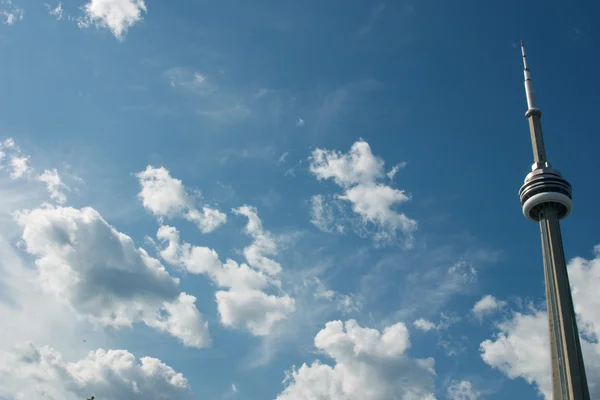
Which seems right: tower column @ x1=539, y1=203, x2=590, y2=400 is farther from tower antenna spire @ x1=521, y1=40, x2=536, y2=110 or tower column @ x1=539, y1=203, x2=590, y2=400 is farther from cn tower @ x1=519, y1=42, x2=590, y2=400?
tower antenna spire @ x1=521, y1=40, x2=536, y2=110

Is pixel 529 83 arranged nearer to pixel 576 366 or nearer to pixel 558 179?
pixel 558 179

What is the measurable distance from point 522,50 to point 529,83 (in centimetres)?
1008

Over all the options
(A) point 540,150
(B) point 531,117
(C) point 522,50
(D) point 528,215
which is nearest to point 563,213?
(D) point 528,215

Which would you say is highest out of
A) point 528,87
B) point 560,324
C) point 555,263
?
point 528,87

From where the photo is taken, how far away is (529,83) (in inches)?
6166

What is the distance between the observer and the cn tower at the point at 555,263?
382 feet

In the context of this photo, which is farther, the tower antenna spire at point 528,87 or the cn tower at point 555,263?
the tower antenna spire at point 528,87

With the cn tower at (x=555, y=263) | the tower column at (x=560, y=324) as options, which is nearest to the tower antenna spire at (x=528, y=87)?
the cn tower at (x=555, y=263)

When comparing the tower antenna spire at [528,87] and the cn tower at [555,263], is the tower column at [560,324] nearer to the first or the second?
the cn tower at [555,263]

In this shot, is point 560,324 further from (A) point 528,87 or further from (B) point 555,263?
(A) point 528,87

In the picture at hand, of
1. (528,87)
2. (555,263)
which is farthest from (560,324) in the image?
(528,87)

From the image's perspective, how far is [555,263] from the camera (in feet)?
414

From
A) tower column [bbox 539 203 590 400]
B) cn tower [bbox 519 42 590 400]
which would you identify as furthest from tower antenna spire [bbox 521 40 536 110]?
tower column [bbox 539 203 590 400]

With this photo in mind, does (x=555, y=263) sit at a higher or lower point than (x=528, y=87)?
lower
